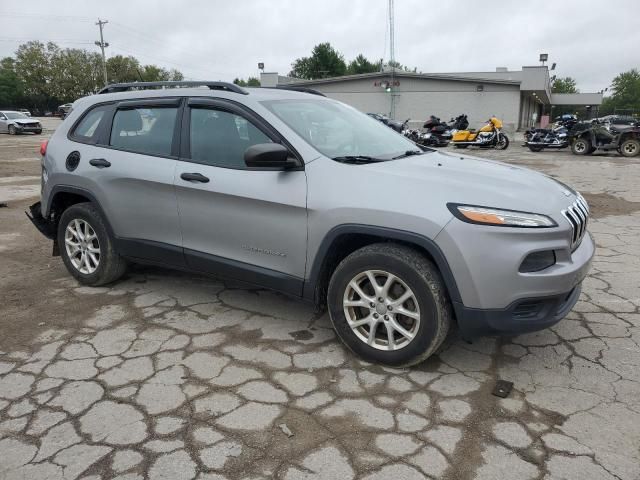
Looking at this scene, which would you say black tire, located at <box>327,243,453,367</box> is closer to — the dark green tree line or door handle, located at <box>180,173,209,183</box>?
door handle, located at <box>180,173,209,183</box>

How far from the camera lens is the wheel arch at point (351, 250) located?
2.85 m

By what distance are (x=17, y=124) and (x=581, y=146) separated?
29525 millimetres

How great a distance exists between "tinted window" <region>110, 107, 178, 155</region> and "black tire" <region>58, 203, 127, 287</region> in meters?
0.64

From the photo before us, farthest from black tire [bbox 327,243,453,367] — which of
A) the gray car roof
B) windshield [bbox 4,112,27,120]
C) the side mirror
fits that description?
windshield [bbox 4,112,27,120]

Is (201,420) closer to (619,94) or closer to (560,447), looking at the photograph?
(560,447)

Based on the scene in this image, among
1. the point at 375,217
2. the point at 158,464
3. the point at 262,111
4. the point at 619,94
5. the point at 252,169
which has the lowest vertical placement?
the point at 158,464

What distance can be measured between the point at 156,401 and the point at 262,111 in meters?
1.97

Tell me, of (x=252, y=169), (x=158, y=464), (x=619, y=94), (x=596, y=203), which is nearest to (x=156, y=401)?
(x=158, y=464)

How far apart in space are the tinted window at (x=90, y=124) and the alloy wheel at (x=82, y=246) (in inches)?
29.2

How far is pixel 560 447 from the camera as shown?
2459 millimetres

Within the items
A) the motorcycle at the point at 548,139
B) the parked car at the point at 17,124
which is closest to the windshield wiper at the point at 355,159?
the motorcycle at the point at 548,139

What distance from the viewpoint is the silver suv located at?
2.81 metres

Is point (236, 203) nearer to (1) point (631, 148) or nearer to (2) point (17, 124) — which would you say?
(1) point (631, 148)

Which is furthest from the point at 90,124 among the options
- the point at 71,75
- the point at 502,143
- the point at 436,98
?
the point at 71,75
